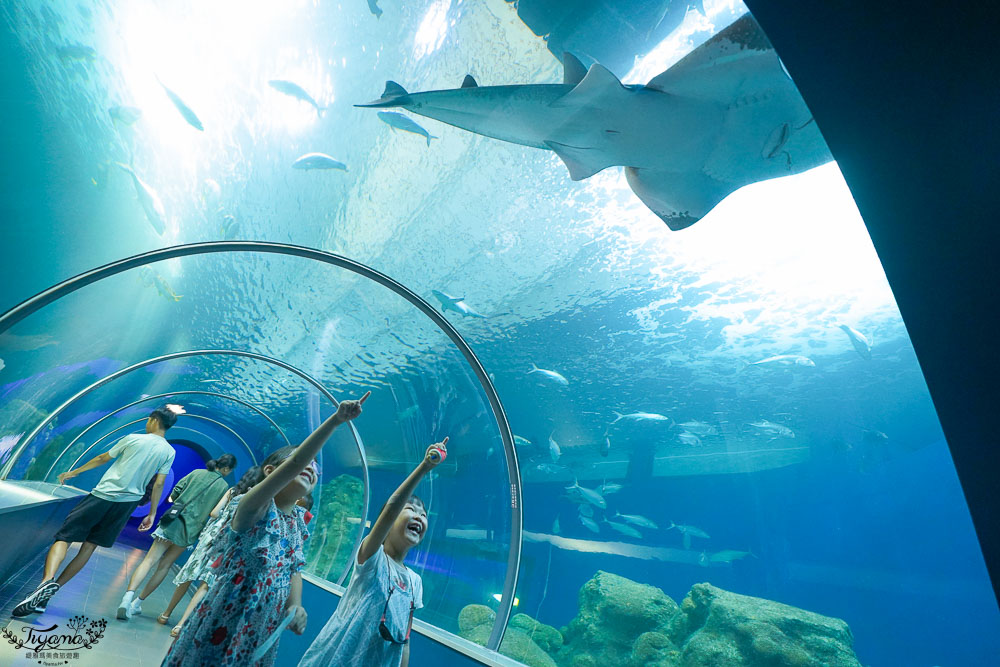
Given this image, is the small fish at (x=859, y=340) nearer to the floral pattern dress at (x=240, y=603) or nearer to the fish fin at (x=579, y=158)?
the fish fin at (x=579, y=158)

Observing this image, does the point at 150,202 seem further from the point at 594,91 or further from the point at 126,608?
the point at 126,608

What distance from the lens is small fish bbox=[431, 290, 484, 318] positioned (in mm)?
4738

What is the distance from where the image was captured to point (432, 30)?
7.95ft

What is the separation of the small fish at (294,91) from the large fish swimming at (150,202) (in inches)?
40.2

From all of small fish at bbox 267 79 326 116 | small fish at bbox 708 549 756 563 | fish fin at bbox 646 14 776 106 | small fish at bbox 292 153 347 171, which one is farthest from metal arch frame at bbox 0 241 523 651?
small fish at bbox 708 549 756 563

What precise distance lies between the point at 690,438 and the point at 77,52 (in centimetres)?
1937

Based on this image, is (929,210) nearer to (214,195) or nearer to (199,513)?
(214,195)

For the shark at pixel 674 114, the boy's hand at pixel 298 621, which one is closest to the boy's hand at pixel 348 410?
the boy's hand at pixel 298 621

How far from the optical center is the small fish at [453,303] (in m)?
4.74

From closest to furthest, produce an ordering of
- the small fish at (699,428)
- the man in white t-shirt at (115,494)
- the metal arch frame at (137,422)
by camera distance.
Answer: the man in white t-shirt at (115,494) < the metal arch frame at (137,422) < the small fish at (699,428)

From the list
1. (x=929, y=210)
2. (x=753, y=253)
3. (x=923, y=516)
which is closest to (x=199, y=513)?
(x=929, y=210)

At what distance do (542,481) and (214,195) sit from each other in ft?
73.8

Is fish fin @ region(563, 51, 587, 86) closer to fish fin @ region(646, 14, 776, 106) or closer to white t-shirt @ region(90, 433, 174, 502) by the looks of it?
fish fin @ region(646, 14, 776, 106)

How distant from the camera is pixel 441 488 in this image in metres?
5.97
